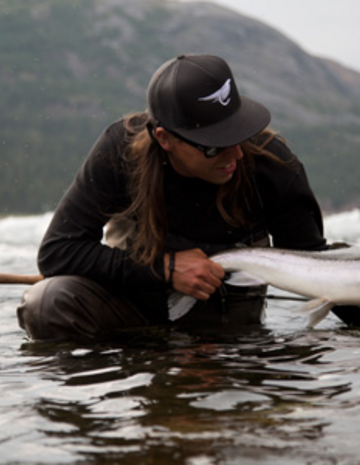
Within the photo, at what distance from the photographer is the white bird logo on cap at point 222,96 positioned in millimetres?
4516

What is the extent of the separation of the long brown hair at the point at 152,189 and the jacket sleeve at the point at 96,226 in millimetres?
70

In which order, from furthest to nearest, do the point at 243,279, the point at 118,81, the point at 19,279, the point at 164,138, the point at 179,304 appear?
the point at 118,81 → the point at 19,279 → the point at 179,304 → the point at 243,279 → the point at 164,138

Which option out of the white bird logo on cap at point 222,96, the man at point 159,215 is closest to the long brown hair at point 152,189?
the man at point 159,215

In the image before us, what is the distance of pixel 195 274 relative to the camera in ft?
16.0

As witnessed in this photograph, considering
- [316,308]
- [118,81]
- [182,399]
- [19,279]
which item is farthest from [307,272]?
[118,81]

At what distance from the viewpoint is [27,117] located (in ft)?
337

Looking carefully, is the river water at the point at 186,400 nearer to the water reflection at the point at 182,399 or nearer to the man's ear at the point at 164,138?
the water reflection at the point at 182,399

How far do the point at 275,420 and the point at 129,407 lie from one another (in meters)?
0.61

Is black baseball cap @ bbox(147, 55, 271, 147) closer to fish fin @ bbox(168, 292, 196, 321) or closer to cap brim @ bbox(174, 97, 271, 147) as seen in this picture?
cap brim @ bbox(174, 97, 271, 147)

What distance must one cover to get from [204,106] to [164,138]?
1.04 ft

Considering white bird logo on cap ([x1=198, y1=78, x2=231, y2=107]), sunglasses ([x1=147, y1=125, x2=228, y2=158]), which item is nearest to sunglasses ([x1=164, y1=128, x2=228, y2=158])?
sunglasses ([x1=147, y1=125, x2=228, y2=158])

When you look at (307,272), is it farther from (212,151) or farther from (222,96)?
(222,96)

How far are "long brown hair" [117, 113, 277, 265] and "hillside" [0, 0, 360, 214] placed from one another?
79.3 meters

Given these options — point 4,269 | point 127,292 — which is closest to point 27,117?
point 4,269
